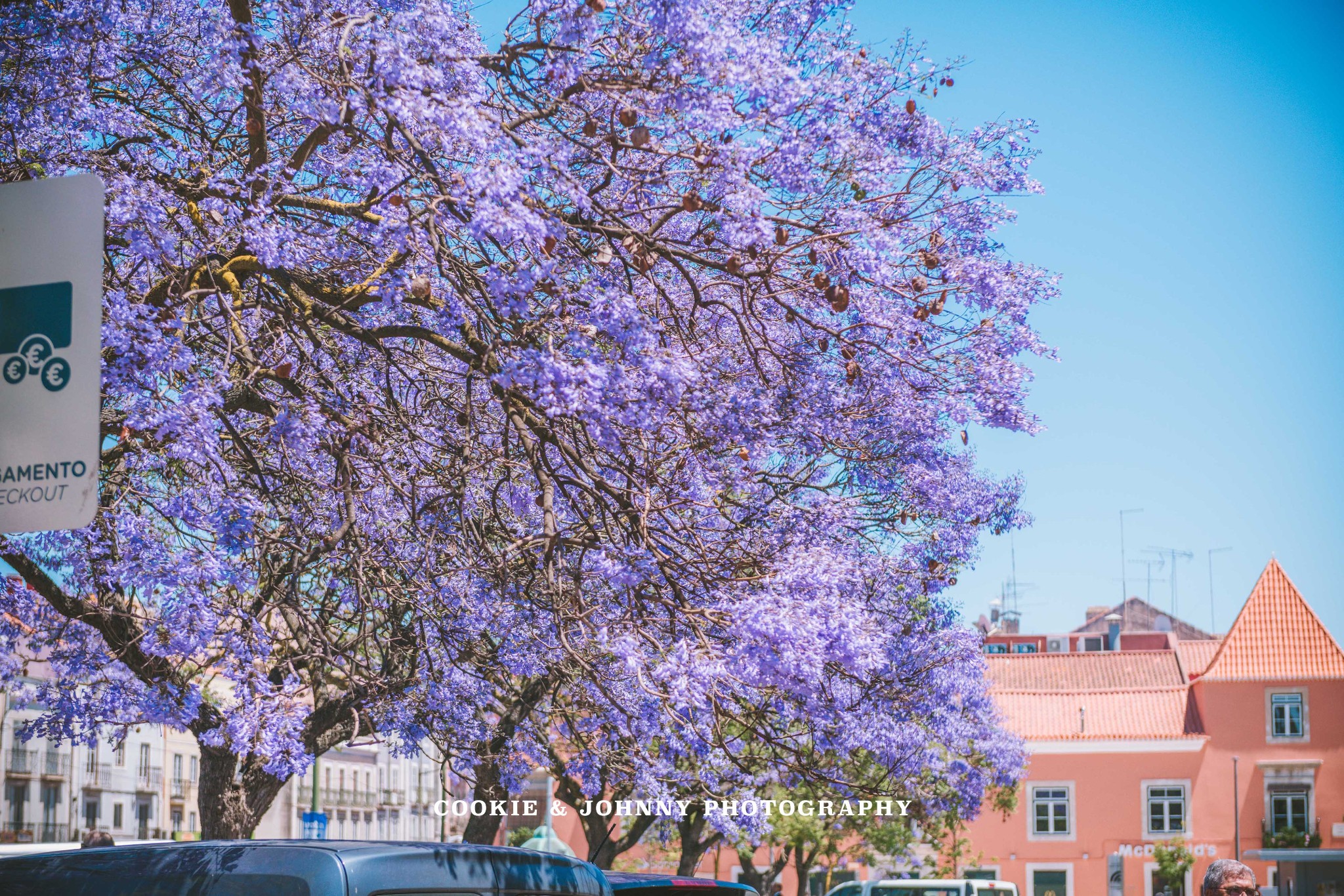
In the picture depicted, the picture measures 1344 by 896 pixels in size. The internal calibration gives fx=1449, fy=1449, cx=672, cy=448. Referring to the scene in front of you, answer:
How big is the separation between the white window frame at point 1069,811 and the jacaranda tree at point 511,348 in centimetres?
4301

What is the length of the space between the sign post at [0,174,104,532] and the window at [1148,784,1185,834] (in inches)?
1983

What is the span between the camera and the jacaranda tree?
21.8ft

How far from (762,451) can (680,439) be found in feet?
2.00

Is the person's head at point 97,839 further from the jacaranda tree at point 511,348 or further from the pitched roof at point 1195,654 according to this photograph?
the pitched roof at point 1195,654

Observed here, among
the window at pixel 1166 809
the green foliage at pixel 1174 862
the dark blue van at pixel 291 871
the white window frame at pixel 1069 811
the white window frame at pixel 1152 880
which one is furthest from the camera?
the white window frame at pixel 1069 811

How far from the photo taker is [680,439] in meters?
8.55

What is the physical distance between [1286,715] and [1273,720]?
1.57ft

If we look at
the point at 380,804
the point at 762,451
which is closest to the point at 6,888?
the point at 762,451

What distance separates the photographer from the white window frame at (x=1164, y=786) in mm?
48688

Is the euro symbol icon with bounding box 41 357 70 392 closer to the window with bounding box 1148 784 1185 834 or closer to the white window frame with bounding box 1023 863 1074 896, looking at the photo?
the white window frame with bounding box 1023 863 1074 896

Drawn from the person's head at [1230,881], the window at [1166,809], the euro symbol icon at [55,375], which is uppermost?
the euro symbol icon at [55,375]

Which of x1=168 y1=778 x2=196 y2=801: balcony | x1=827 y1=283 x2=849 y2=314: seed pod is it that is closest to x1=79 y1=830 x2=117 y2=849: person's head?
x1=827 y1=283 x2=849 y2=314: seed pod

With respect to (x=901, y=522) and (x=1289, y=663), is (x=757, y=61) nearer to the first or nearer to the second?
(x=901, y=522)

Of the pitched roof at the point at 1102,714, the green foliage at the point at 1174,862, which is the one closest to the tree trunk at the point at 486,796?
the green foliage at the point at 1174,862
